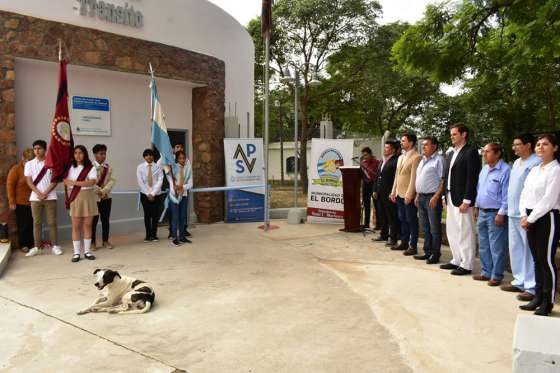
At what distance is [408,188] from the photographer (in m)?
6.50

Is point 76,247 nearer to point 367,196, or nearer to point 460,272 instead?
point 460,272

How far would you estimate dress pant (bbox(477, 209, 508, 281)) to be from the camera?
500 centimetres

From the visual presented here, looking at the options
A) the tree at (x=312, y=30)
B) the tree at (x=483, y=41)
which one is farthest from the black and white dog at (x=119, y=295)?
the tree at (x=312, y=30)

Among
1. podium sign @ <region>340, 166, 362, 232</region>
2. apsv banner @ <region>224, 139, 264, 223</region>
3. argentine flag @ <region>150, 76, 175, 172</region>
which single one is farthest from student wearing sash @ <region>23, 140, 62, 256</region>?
podium sign @ <region>340, 166, 362, 232</region>

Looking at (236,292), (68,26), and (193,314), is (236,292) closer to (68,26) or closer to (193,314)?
(193,314)

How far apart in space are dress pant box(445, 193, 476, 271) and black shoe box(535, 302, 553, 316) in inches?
56.4

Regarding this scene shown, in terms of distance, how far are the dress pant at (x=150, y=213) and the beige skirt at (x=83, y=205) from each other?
1.25 metres

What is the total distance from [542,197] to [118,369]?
3.81 metres

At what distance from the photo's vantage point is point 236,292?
15.9 ft

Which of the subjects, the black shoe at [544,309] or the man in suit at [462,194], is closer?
the black shoe at [544,309]

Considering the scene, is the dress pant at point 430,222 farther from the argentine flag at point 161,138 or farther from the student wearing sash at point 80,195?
the student wearing sash at point 80,195

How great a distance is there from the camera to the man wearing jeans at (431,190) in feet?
19.8

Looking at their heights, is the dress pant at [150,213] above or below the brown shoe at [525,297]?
above

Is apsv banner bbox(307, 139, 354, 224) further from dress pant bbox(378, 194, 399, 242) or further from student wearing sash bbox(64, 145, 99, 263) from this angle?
student wearing sash bbox(64, 145, 99, 263)
